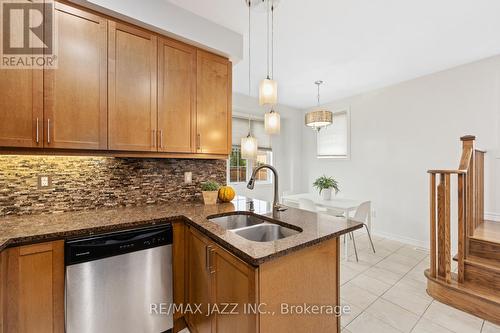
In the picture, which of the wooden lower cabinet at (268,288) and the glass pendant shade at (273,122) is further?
the glass pendant shade at (273,122)

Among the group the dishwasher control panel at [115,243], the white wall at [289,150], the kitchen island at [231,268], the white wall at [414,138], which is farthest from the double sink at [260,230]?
the white wall at [289,150]

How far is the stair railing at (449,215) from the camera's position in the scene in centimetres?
219

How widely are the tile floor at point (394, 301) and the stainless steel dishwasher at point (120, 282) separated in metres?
1.54

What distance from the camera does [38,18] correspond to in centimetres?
152

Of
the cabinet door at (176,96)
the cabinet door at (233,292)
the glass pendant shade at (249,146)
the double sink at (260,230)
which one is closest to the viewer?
the cabinet door at (233,292)

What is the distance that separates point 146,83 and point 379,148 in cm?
396

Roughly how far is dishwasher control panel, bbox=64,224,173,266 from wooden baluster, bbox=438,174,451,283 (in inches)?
104

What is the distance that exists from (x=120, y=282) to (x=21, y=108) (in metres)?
1.34

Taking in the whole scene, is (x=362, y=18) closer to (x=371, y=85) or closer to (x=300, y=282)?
(x=371, y=85)

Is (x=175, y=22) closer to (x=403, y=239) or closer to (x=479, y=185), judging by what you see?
(x=479, y=185)

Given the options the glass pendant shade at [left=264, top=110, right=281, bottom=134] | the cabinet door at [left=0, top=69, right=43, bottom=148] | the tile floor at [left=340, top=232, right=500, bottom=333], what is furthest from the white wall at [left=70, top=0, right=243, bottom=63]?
the tile floor at [left=340, top=232, right=500, bottom=333]

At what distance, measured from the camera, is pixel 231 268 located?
46.5 inches

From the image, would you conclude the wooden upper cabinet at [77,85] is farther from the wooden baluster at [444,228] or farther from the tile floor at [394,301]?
the wooden baluster at [444,228]

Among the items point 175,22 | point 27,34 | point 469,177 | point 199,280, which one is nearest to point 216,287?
point 199,280
